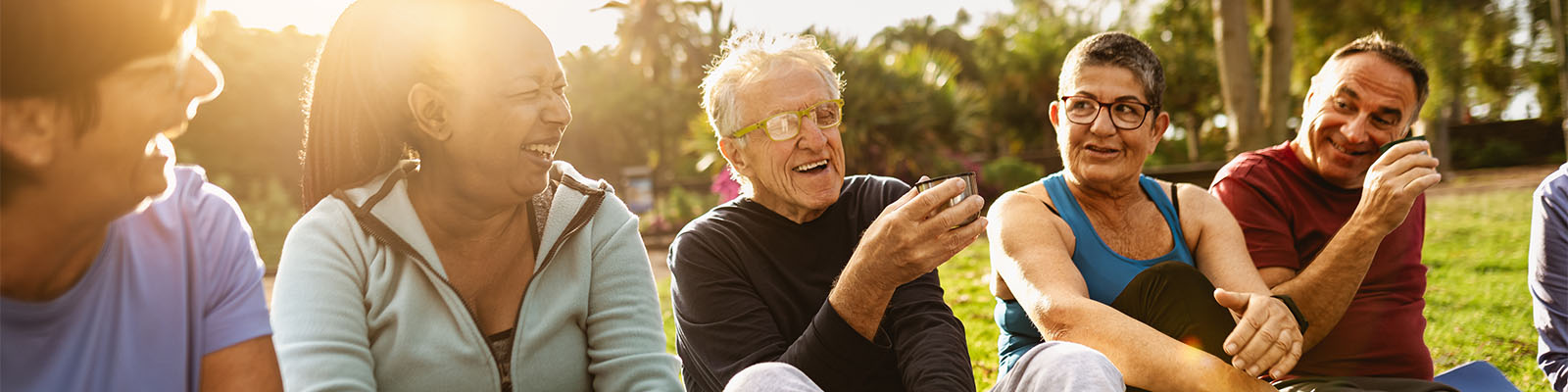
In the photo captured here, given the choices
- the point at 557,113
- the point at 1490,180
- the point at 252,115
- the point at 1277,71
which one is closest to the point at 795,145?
the point at 557,113

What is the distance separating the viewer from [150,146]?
1.35 m

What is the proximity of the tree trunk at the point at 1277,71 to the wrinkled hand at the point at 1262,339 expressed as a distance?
9.24m

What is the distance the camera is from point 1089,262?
2969mm

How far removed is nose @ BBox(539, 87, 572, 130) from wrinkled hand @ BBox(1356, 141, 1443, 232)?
2.16 m

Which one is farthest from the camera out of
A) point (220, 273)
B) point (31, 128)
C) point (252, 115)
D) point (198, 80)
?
point (252, 115)

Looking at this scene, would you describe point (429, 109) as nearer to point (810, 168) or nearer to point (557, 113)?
point (557, 113)

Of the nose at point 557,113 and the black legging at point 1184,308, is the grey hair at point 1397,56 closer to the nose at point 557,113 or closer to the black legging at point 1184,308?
the black legging at point 1184,308

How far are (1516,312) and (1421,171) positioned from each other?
15.9 feet

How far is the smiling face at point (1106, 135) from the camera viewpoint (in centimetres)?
297

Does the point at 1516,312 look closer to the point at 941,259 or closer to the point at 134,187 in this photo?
the point at 941,259

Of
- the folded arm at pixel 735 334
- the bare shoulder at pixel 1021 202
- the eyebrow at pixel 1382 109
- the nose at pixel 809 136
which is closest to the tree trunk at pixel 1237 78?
the eyebrow at pixel 1382 109

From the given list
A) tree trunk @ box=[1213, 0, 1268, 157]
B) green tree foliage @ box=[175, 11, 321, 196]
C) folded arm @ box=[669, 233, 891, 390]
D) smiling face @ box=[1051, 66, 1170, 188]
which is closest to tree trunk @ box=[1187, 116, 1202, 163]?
tree trunk @ box=[1213, 0, 1268, 157]

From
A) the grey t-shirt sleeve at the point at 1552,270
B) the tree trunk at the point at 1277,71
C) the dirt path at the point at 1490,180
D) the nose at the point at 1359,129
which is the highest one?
the nose at the point at 1359,129

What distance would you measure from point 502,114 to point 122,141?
89 centimetres
